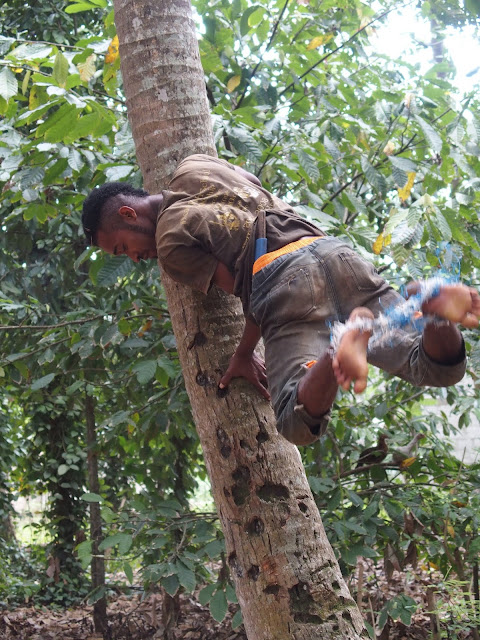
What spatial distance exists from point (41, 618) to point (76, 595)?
696mm

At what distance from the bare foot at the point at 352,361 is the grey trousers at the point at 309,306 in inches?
15.9

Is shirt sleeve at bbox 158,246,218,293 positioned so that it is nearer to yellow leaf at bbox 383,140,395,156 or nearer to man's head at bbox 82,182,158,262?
man's head at bbox 82,182,158,262

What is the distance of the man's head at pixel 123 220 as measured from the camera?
2.59 meters

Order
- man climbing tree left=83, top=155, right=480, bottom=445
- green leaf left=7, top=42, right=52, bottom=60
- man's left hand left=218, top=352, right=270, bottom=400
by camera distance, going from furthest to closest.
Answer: green leaf left=7, top=42, right=52, bottom=60
man's left hand left=218, top=352, right=270, bottom=400
man climbing tree left=83, top=155, right=480, bottom=445

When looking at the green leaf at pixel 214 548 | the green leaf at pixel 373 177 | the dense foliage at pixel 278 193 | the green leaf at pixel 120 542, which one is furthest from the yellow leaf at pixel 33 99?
the green leaf at pixel 214 548

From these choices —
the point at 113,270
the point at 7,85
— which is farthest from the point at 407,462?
the point at 7,85

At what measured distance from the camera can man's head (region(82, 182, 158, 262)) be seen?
8.49 ft

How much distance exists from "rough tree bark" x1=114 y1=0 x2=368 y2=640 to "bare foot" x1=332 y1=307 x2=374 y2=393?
0.86m

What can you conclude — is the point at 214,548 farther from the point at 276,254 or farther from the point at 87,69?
the point at 87,69

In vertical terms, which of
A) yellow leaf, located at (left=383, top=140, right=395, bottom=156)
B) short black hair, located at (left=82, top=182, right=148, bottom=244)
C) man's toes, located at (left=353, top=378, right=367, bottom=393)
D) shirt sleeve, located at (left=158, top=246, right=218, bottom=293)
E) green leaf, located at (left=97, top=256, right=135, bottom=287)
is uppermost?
yellow leaf, located at (left=383, top=140, right=395, bottom=156)

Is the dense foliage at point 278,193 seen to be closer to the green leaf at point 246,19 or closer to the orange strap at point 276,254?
the green leaf at point 246,19

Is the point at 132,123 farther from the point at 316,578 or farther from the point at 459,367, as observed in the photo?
the point at 316,578

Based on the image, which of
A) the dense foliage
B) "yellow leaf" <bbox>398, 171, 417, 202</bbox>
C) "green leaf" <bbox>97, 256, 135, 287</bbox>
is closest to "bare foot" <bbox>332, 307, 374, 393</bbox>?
the dense foliage

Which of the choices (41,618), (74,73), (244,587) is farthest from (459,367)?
(41,618)
